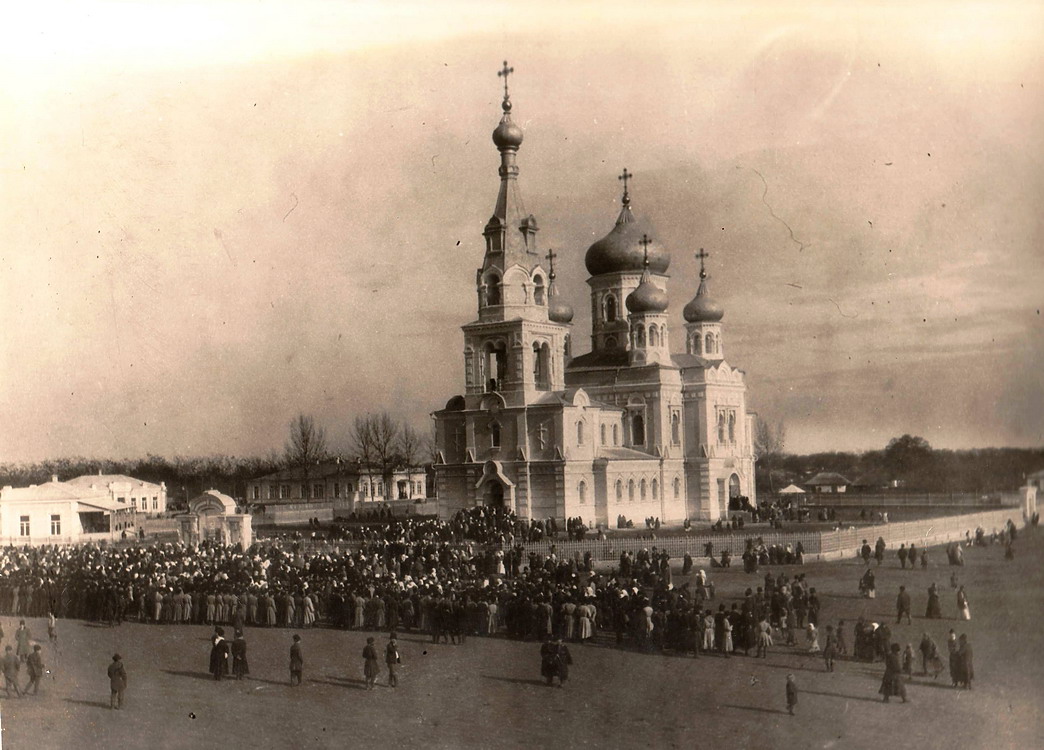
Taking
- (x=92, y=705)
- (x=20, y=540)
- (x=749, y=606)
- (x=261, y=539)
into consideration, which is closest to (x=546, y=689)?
(x=749, y=606)

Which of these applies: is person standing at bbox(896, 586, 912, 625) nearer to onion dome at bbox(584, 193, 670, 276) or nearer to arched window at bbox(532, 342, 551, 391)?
arched window at bbox(532, 342, 551, 391)

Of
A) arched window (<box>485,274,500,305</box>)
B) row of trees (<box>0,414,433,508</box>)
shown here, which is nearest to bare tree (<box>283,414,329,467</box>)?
row of trees (<box>0,414,433,508</box>)

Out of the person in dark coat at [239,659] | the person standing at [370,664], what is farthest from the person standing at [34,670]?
the person standing at [370,664]

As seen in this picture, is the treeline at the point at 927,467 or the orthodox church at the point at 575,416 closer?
the treeline at the point at 927,467

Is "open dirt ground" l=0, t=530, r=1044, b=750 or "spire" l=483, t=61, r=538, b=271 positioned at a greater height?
"spire" l=483, t=61, r=538, b=271

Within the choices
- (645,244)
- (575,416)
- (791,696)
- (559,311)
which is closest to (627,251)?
(645,244)

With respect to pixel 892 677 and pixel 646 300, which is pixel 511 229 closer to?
pixel 646 300

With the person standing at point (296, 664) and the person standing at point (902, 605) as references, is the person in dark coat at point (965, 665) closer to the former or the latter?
the person standing at point (902, 605)
